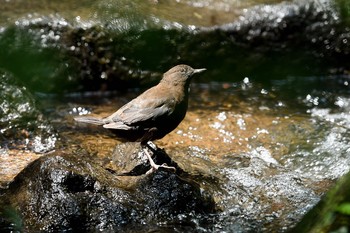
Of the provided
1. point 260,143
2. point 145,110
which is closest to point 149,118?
point 145,110

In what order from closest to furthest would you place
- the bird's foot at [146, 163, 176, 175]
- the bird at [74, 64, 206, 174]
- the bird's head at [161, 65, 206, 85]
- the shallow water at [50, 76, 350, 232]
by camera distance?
the bird's foot at [146, 163, 176, 175]
the shallow water at [50, 76, 350, 232]
the bird at [74, 64, 206, 174]
the bird's head at [161, 65, 206, 85]

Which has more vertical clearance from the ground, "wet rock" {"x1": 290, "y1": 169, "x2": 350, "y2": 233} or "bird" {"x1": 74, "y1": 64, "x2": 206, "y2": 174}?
"wet rock" {"x1": 290, "y1": 169, "x2": 350, "y2": 233}

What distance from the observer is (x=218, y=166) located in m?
5.73

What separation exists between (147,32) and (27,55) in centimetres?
160

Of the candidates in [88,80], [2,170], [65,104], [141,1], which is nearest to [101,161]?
[2,170]

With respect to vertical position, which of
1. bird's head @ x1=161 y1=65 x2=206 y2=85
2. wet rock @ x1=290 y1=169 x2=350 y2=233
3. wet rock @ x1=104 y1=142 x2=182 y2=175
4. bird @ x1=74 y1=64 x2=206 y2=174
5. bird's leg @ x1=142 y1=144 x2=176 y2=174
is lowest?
wet rock @ x1=104 y1=142 x2=182 y2=175

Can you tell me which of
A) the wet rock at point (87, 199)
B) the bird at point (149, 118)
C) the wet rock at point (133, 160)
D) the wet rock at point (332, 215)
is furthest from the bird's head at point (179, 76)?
the wet rock at point (332, 215)

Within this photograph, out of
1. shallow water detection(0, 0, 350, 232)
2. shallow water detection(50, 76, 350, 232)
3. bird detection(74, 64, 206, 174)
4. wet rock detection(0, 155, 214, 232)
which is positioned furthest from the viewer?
shallow water detection(0, 0, 350, 232)

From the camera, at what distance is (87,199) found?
Answer: 4.39 meters

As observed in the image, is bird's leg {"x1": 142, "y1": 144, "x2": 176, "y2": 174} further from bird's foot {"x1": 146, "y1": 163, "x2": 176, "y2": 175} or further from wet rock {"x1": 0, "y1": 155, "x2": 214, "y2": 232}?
wet rock {"x1": 0, "y1": 155, "x2": 214, "y2": 232}

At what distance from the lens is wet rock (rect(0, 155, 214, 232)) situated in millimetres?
4305

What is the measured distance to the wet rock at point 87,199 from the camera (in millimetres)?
4305

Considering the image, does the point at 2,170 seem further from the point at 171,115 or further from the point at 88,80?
the point at 88,80

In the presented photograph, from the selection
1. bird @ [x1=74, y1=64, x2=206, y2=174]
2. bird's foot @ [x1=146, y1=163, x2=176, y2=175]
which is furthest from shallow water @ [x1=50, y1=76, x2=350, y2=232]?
bird @ [x1=74, y1=64, x2=206, y2=174]
